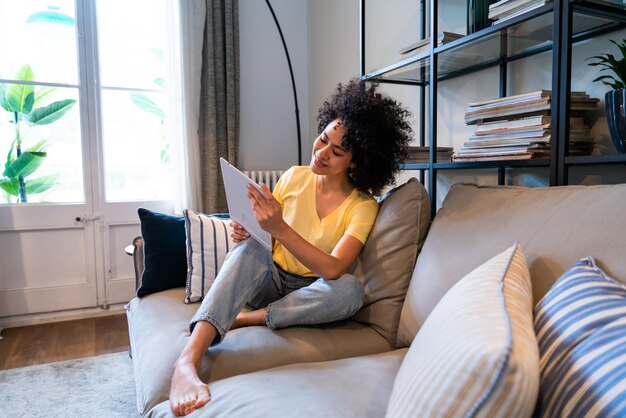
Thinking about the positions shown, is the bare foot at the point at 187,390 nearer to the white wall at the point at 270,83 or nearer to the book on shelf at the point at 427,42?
the book on shelf at the point at 427,42

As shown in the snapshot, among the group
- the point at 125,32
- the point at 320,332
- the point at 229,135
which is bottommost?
the point at 320,332

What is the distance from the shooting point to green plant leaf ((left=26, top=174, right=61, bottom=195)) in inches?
102

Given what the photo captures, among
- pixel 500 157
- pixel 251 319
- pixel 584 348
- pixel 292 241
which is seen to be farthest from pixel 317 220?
pixel 584 348

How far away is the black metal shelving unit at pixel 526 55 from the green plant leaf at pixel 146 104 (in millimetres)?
1564

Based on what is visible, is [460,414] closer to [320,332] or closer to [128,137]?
[320,332]

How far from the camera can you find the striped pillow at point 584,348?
0.47 metres

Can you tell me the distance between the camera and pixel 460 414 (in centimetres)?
47

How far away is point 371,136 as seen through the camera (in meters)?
1.47

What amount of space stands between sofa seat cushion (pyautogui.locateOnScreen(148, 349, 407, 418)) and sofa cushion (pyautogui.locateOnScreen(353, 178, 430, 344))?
23cm

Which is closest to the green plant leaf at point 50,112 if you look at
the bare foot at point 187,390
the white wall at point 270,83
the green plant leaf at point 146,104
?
the green plant leaf at point 146,104

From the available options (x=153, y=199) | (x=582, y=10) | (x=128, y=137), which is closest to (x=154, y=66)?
(x=128, y=137)

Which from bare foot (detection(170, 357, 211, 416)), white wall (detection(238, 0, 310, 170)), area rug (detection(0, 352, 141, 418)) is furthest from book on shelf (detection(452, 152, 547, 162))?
white wall (detection(238, 0, 310, 170))

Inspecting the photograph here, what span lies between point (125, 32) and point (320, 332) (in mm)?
2458

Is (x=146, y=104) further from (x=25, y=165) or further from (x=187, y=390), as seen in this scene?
(x=187, y=390)
